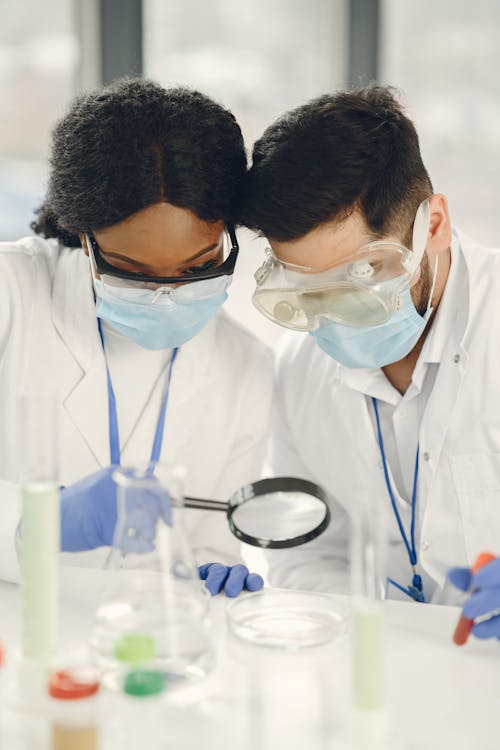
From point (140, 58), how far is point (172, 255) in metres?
3.09

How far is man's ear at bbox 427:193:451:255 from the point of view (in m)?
2.01

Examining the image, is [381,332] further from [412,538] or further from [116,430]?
[116,430]

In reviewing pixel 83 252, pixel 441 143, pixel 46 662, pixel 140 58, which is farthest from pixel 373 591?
pixel 441 143

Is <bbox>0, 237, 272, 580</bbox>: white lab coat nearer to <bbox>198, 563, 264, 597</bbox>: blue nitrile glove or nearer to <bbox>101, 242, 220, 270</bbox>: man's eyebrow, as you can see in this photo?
<bbox>101, 242, 220, 270</bbox>: man's eyebrow

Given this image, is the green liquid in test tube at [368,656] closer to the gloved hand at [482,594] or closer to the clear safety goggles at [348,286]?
the gloved hand at [482,594]

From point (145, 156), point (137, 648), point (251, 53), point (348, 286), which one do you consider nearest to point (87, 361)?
point (145, 156)

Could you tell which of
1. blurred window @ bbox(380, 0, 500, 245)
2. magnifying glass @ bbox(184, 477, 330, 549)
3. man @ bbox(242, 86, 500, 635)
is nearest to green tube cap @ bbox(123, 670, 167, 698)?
magnifying glass @ bbox(184, 477, 330, 549)

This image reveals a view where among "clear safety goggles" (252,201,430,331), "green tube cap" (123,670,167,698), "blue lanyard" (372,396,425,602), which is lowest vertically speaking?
"blue lanyard" (372,396,425,602)

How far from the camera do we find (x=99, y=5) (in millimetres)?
4594

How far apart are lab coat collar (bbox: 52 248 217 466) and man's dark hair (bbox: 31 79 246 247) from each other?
23cm

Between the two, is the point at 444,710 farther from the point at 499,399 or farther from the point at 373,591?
the point at 499,399

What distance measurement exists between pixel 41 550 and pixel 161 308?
0.79 metres

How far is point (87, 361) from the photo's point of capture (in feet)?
7.10

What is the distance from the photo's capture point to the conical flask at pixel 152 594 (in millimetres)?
1273
